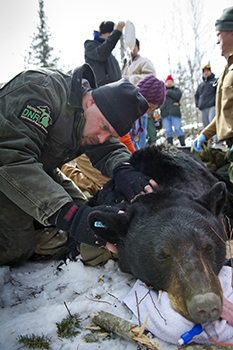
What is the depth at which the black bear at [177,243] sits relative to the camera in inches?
Result: 47.8

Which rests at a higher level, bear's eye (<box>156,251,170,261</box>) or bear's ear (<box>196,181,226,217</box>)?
bear's ear (<box>196,181,226,217</box>)

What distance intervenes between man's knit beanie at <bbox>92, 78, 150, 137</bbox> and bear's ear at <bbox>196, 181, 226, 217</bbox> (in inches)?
45.9

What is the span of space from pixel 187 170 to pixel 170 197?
685mm

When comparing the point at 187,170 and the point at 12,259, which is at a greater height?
the point at 187,170

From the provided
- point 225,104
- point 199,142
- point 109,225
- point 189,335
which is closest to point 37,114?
point 109,225

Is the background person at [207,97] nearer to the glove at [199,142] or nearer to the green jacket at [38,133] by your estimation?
the glove at [199,142]

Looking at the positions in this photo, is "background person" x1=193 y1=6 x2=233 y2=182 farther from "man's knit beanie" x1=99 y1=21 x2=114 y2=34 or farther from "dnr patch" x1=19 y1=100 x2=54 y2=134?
"dnr patch" x1=19 y1=100 x2=54 y2=134

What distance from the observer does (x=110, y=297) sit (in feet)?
5.85

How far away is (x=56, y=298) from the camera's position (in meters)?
1.90

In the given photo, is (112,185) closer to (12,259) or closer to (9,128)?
(9,128)

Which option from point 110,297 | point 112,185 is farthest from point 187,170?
point 110,297

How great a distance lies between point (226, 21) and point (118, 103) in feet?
7.92

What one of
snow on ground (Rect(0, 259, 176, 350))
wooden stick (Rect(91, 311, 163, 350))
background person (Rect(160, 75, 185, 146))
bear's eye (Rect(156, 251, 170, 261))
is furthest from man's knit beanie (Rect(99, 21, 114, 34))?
wooden stick (Rect(91, 311, 163, 350))

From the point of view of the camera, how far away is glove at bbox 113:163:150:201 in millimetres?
2139
